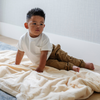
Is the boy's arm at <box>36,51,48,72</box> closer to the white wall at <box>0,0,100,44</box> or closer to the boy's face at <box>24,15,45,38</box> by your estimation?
the boy's face at <box>24,15,45,38</box>

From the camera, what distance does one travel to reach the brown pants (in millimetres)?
1601

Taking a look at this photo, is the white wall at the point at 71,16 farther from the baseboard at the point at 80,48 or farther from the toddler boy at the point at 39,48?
the toddler boy at the point at 39,48

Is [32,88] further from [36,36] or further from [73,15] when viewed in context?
[73,15]

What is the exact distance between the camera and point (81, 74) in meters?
1.45

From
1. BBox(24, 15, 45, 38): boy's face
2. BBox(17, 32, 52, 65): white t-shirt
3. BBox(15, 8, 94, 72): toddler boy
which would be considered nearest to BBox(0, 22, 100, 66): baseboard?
BBox(15, 8, 94, 72): toddler boy

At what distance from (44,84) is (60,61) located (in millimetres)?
493

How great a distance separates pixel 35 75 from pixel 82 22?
3.23ft

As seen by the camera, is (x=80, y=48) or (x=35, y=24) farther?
(x=80, y=48)

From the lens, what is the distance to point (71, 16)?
6.95ft

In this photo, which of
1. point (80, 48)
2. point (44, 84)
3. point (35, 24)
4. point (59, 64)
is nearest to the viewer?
point (44, 84)

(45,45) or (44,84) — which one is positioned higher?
(45,45)

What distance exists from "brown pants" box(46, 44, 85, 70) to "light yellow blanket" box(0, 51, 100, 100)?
10cm

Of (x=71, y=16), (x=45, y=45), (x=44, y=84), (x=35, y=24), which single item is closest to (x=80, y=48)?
(x=71, y=16)

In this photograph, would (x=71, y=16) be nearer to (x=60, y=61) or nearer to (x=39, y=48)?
(x=60, y=61)
